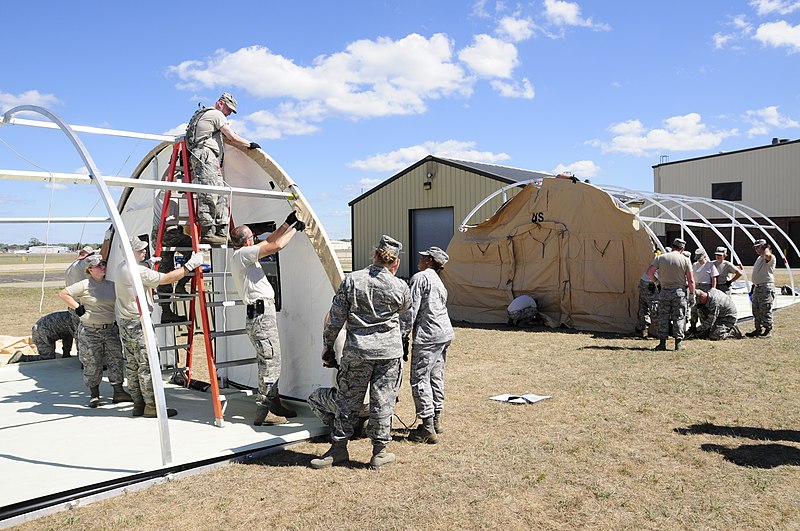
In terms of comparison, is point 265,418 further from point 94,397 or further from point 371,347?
point 94,397

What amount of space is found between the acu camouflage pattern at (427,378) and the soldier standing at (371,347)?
541 millimetres

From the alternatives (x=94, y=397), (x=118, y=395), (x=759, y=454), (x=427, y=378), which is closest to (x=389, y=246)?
(x=427, y=378)

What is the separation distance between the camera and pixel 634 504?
419 cm

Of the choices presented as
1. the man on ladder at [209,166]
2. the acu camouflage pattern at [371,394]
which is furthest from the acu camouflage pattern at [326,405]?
the man on ladder at [209,166]

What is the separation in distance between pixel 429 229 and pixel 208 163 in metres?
18.6

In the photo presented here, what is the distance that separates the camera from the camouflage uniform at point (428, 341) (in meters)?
5.47

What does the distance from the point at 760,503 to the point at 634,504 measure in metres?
0.82

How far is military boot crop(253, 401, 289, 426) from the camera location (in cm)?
569

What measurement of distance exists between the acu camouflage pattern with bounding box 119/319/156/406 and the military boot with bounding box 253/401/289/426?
1158mm

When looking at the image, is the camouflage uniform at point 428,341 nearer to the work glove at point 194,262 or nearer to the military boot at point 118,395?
the work glove at point 194,262

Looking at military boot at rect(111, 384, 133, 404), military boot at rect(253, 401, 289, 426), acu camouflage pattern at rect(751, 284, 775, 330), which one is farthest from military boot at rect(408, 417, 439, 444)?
acu camouflage pattern at rect(751, 284, 775, 330)

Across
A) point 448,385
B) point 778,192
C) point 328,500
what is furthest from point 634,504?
point 778,192

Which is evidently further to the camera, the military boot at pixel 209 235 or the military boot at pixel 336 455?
the military boot at pixel 209 235

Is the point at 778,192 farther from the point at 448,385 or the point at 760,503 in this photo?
the point at 760,503
